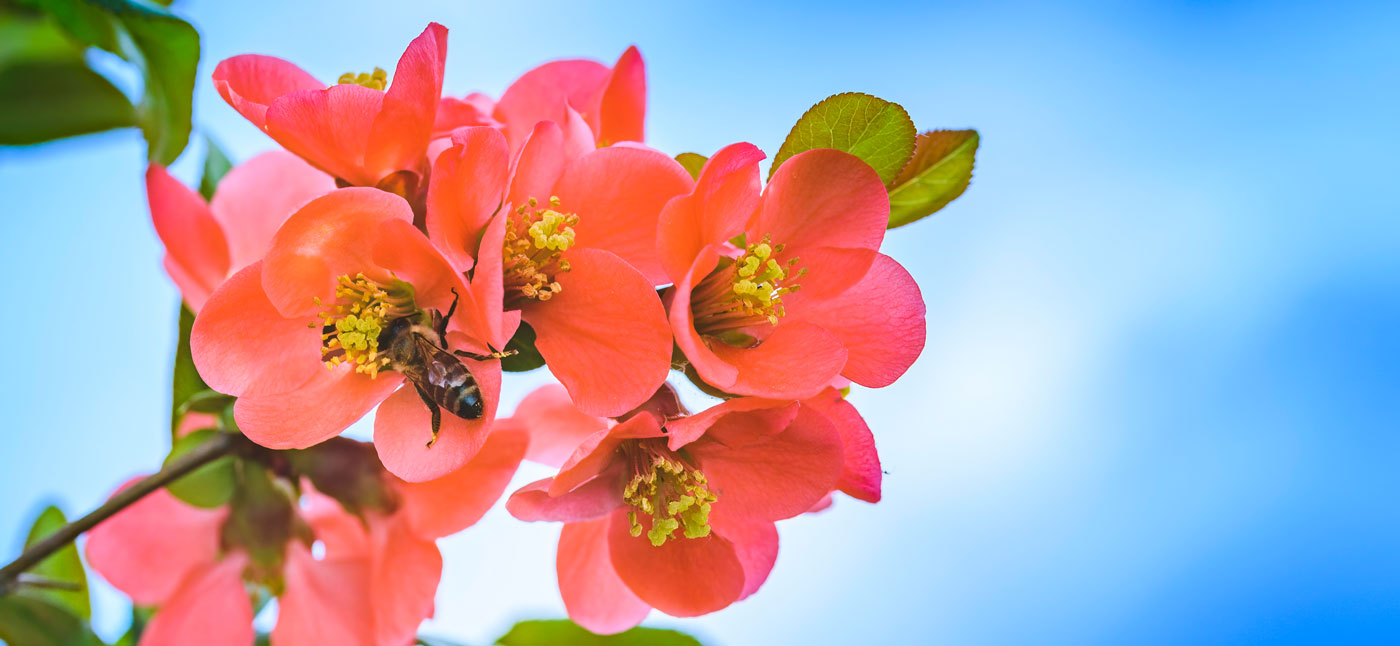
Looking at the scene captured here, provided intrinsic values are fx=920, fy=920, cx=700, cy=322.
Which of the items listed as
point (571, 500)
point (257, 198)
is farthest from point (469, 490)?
point (257, 198)

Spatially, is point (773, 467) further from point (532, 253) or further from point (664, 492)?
point (532, 253)

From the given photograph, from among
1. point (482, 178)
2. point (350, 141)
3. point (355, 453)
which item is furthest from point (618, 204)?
point (355, 453)

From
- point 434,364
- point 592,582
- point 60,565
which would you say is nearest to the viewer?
point 434,364

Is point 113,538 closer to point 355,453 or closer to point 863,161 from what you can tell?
point 355,453

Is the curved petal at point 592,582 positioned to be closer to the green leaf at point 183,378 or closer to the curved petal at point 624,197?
the curved petal at point 624,197

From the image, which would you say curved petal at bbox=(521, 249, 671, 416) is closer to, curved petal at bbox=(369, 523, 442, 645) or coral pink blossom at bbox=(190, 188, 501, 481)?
coral pink blossom at bbox=(190, 188, 501, 481)

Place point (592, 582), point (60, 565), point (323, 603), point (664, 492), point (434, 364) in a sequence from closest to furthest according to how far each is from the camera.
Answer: point (434, 364), point (664, 492), point (592, 582), point (323, 603), point (60, 565)
